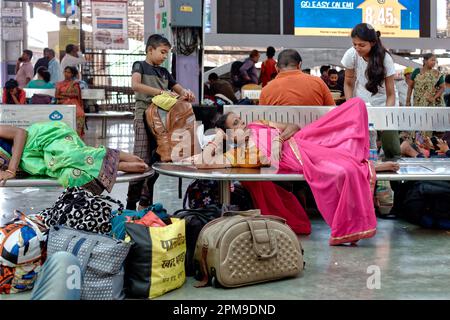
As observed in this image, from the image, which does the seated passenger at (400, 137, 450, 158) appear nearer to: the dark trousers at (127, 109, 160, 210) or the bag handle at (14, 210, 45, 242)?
the dark trousers at (127, 109, 160, 210)

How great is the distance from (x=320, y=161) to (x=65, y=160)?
175 cm

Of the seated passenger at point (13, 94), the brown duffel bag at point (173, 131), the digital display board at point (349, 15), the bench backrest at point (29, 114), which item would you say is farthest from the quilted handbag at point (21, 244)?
the digital display board at point (349, 15)

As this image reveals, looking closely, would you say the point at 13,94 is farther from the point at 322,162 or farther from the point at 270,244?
the point at 270,244

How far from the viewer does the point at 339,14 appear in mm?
16016

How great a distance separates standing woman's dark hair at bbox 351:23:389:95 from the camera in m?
5.70

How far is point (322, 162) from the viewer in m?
5.00

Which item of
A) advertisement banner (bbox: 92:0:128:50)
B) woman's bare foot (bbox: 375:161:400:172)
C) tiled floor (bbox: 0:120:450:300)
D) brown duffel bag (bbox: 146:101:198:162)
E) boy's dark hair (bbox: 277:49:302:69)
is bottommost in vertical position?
tiled floor (bbox: 0:120:450:300)

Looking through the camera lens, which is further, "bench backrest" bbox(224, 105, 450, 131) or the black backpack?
"bench backrest" bbox(224, 105, 450, 131)

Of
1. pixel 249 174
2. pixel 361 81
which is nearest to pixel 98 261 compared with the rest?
pixel 249 174

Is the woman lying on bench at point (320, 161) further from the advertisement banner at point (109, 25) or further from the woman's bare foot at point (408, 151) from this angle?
the advertisement banner at point (109, 25)

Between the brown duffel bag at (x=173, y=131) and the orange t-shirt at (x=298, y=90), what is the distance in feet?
2.57

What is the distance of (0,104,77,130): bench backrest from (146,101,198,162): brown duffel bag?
0.74 meters

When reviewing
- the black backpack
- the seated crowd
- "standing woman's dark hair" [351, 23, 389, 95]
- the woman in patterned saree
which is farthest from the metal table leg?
the woman in patterned saree

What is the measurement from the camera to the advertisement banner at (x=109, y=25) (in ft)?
53.6
